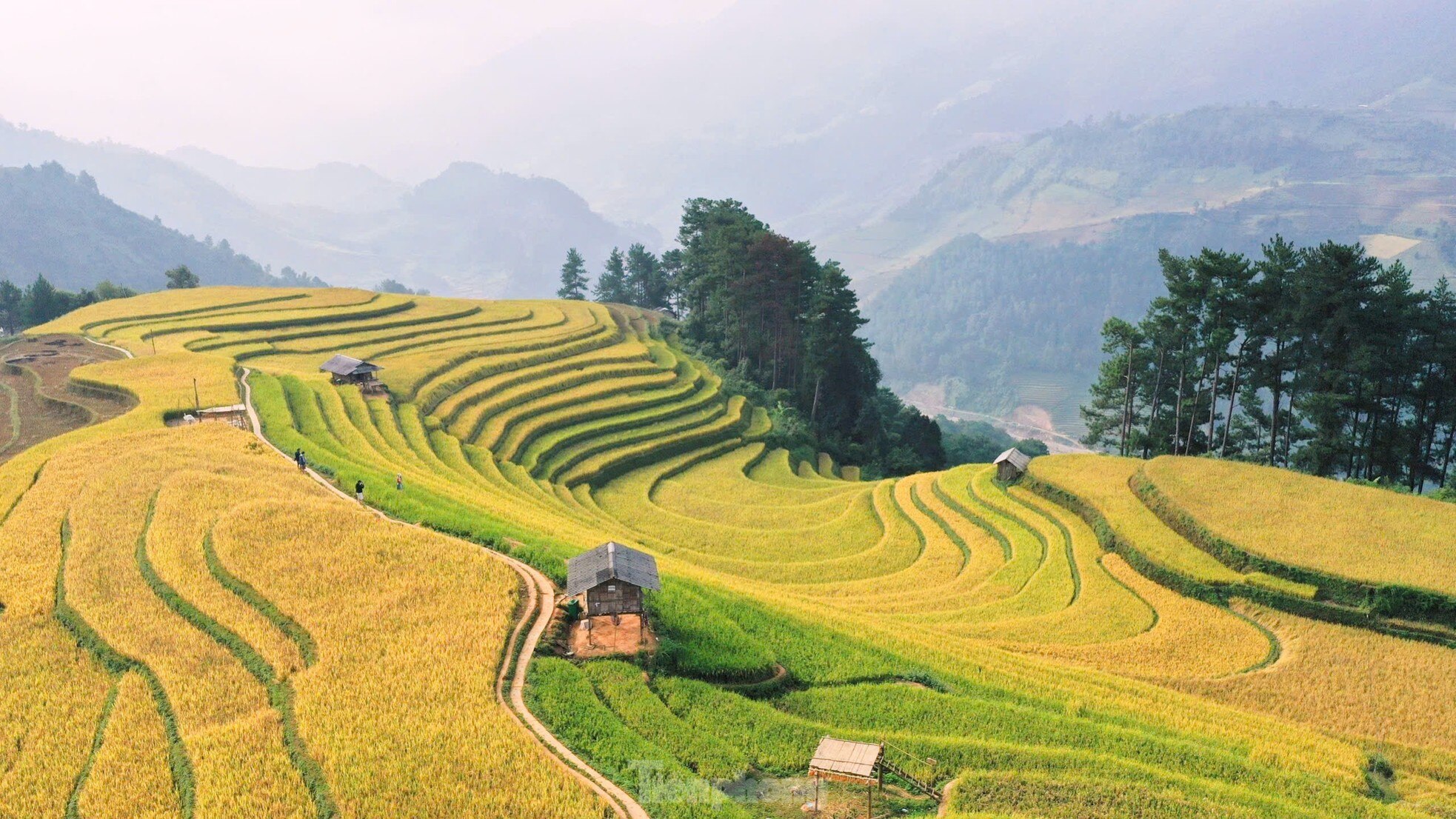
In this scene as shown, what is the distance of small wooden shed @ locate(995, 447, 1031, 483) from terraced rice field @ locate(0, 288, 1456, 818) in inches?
31.5

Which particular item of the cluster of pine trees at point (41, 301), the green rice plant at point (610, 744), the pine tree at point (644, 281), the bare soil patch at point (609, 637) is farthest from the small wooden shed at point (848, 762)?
the pine tree at point (644, 281)

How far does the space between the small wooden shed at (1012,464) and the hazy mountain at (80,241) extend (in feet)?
578

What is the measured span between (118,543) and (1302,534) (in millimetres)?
29479

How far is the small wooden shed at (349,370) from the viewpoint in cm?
3862

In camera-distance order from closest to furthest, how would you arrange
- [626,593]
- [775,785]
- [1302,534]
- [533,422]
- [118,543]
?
[775,785] → [626,593] → [118,543] → [1302,534] → [533,422]

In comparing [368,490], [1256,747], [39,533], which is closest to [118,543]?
[39,533]

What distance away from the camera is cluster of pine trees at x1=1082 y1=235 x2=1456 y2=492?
1303 inches

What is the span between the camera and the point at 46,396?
34.3 meters

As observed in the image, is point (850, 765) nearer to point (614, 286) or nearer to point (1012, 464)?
point (1012, 464)

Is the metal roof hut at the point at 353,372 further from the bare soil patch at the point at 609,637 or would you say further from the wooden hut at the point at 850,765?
the wooden hut at the point at 850,765

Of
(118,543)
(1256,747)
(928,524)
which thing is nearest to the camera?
(1256,747)

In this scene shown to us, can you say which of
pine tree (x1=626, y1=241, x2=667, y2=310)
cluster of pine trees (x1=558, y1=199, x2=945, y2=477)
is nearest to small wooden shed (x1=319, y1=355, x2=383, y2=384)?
cluster of pine trees (x1=558, y1=199, x2=945, y2=477)

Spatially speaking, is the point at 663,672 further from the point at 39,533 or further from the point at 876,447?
the point at 876,447

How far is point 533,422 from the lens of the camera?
4019cm
